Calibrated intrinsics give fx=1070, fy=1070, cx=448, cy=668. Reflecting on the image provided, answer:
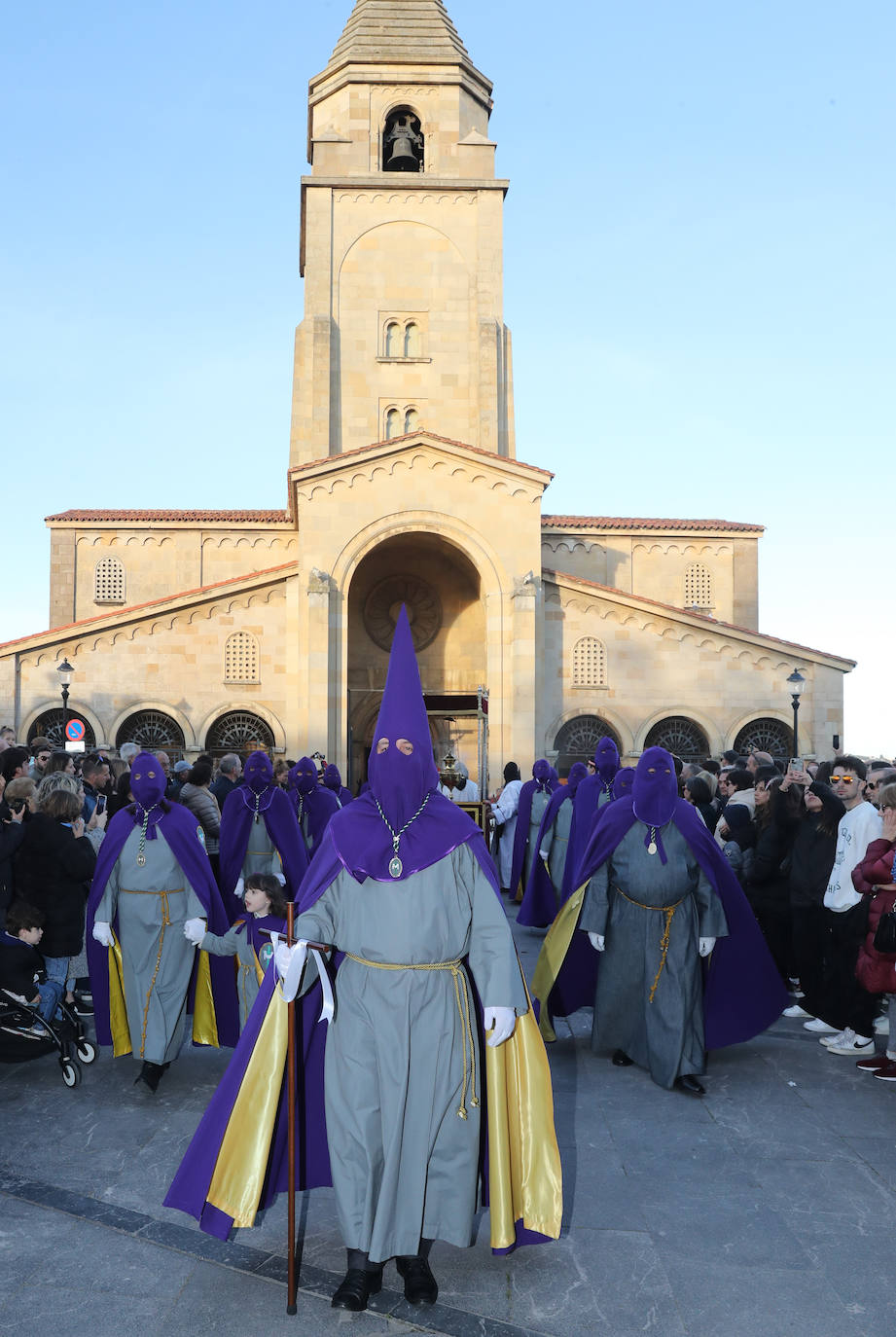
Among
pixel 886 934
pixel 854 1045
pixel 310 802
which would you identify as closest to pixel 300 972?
pixel 886 934

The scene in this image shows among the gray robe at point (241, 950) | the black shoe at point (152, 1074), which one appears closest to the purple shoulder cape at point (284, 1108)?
the gray robe at point (241, 950)

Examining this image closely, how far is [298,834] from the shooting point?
29.4ft

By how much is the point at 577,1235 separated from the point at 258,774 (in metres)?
4.90

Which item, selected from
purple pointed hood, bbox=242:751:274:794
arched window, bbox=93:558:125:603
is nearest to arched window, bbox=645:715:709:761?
arched window, bbox=93:558:125:603

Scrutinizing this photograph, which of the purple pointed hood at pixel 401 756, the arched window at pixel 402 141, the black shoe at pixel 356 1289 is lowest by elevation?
the black shoe at pixel 356 1289

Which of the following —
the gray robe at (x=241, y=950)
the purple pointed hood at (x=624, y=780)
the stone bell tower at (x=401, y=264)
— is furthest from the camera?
the stone bell tower at (x=401, y=264)

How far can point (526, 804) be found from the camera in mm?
13375

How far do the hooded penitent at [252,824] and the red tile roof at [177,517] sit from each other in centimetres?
2353

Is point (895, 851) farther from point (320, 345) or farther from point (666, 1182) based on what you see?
point (320, 345)

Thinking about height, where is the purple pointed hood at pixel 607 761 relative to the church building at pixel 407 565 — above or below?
below

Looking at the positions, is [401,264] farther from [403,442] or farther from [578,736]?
[578,736]

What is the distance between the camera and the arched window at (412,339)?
29750mm

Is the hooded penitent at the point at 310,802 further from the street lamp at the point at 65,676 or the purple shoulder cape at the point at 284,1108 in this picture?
the street lamp at the point at 65,676

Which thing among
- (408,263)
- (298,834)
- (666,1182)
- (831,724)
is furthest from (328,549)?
(666,1182)
